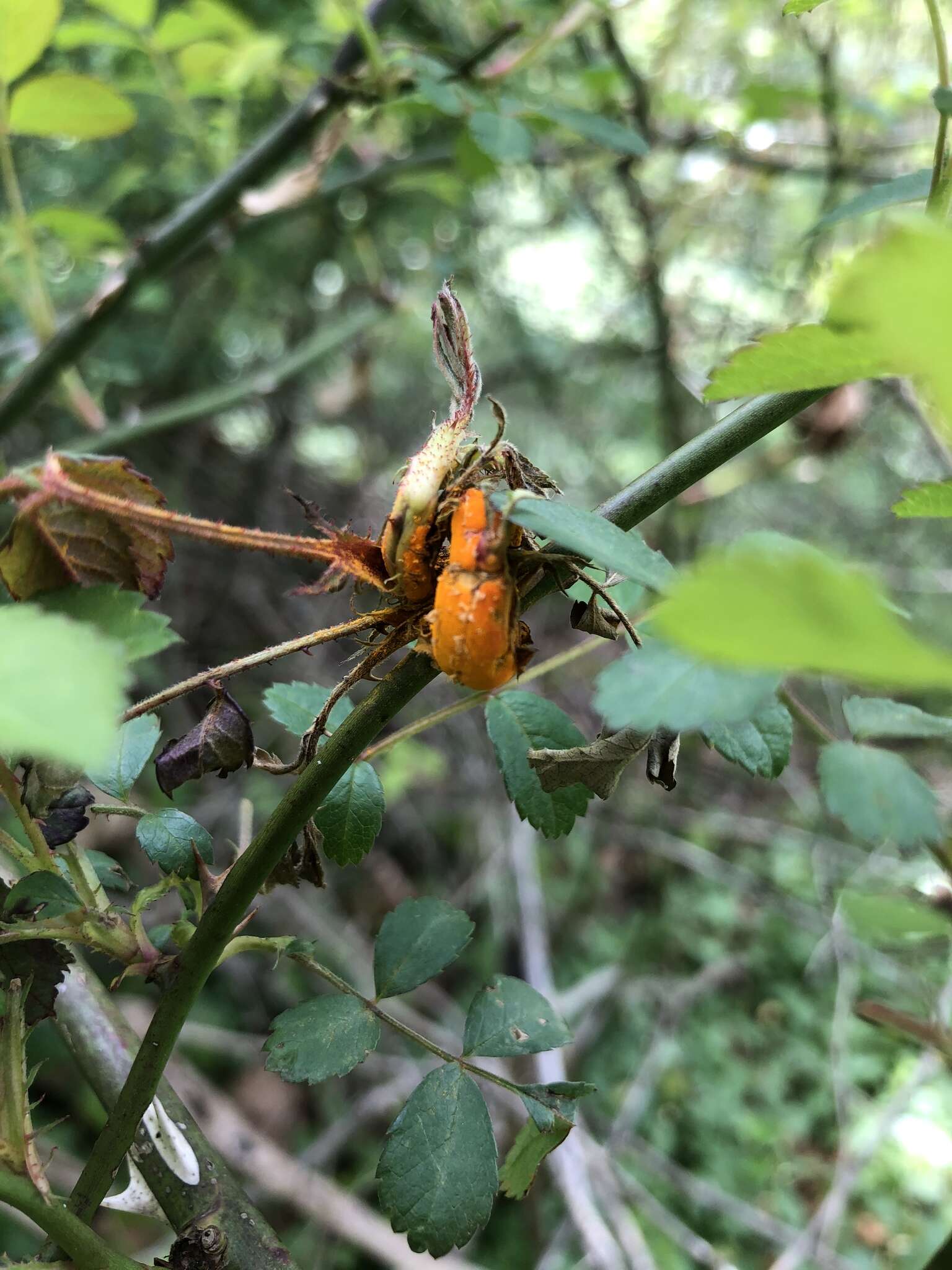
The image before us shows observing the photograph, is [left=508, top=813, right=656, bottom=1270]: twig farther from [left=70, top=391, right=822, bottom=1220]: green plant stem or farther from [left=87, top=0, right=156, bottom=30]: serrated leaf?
[left=87, top=0, right=156, bottom=30]: serrated leaf

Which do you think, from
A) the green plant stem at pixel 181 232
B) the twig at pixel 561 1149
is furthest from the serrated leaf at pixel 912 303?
the twig at pixel 561 1149

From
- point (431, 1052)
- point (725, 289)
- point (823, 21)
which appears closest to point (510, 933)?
point (431, 1052)

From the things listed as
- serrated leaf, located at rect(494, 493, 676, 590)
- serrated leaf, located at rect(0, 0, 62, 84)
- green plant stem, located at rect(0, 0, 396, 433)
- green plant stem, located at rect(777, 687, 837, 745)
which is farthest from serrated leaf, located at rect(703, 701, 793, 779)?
green plant stem, located at rect(0, 0, 396, 433)

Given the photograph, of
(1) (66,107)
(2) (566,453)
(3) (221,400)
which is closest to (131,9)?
(1) (66,107)

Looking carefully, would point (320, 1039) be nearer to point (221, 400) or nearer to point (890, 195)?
point (890, 195)

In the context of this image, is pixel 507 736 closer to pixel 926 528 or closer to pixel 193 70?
pixel 193 70
